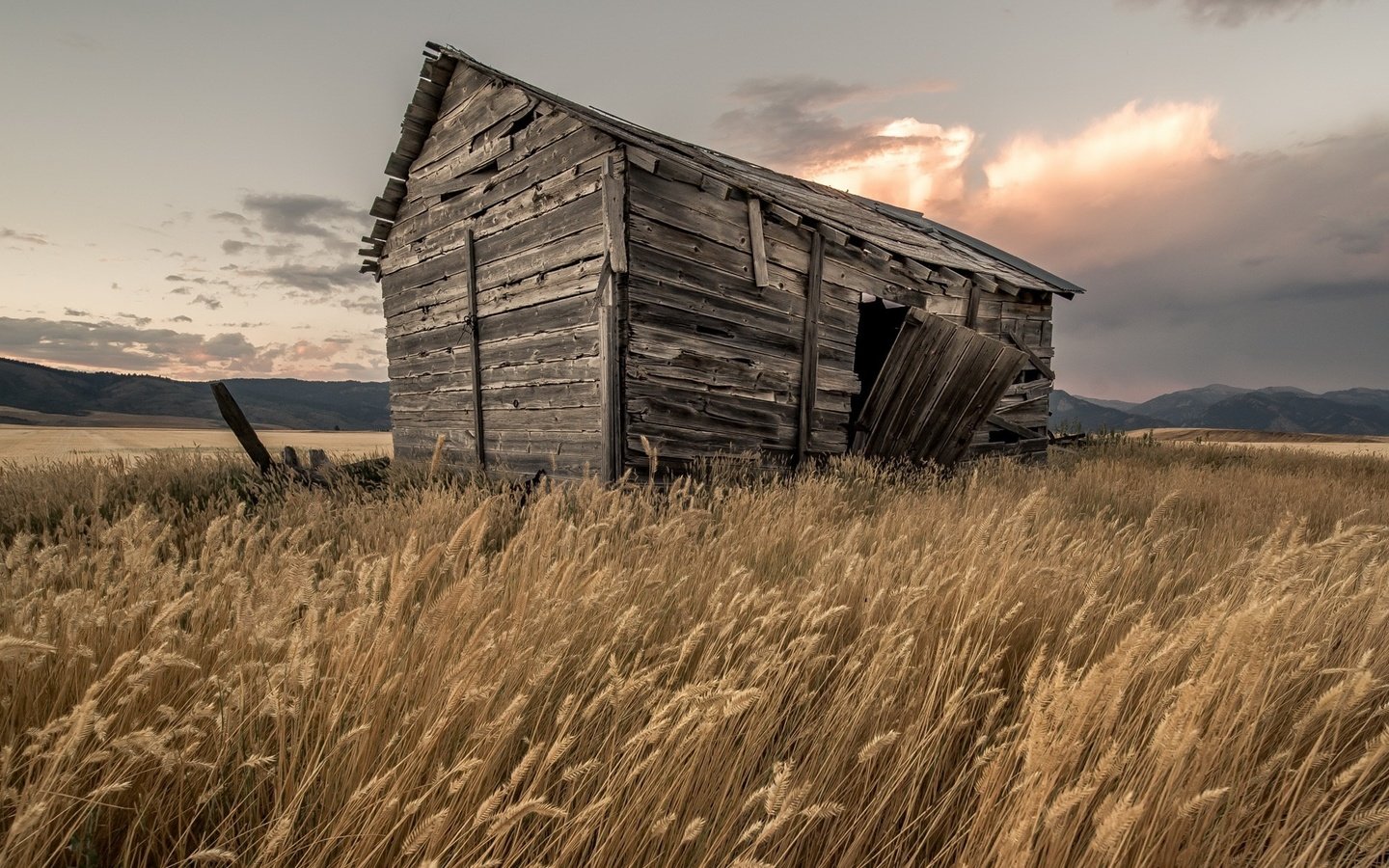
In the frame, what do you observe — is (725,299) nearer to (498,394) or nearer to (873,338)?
(498,394)

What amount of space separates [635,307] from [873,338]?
581 centimetres

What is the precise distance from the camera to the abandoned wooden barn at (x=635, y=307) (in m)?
7.75

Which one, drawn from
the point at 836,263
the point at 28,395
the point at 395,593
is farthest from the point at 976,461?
the point at 28,395

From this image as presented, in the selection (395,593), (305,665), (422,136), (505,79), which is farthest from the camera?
(422,136)

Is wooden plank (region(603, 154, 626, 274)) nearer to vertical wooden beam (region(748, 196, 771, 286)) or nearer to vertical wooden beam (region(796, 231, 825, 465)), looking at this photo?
vertical wooden beam (region(748, 196, 771, 286))

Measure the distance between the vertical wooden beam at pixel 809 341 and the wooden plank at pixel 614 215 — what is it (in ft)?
8.97

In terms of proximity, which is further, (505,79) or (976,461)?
(976,461)

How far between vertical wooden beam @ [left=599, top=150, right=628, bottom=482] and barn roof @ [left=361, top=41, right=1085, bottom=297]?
562mm

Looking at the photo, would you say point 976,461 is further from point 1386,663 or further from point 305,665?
point 305,665

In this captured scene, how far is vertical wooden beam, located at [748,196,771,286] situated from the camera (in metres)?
8.37

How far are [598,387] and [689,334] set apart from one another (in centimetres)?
124

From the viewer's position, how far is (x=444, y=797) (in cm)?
153

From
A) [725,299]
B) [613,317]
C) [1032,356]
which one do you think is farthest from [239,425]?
[1032,356]

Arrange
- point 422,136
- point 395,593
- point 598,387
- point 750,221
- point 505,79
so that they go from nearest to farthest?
point 395,593, point 598,387, point 750,221, point 505,79, point 422,136
